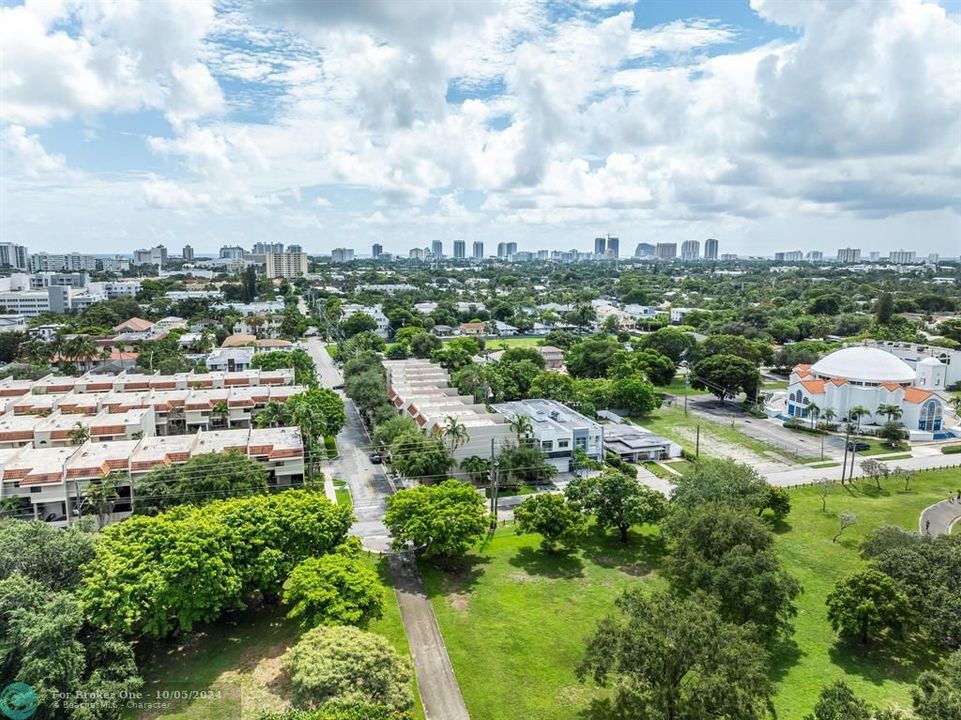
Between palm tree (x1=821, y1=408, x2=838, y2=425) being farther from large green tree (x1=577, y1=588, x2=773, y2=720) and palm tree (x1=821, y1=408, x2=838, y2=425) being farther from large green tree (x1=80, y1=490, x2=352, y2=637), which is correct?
large green tree (x1=80, y1=490, x2=352, y2=637)

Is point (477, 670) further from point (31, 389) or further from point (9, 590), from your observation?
point (31, 389)

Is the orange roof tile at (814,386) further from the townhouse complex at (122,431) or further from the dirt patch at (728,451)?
the townhouse complex at (122,431)

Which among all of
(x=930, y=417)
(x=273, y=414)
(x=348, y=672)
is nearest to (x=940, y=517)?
A: (x=930, y=417)

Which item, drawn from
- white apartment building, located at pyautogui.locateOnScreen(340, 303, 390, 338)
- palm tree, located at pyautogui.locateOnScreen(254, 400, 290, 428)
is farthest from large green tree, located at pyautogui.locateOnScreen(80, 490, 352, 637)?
white apartment building, located at pyautogui.locateOnScreen(340, 303, 390, 338)

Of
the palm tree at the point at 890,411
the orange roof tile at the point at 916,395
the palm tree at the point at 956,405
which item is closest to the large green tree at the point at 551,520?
the palm tree at the point at 890,411

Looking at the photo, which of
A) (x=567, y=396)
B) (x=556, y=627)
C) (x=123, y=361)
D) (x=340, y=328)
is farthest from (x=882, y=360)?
(x=123, y=361)
